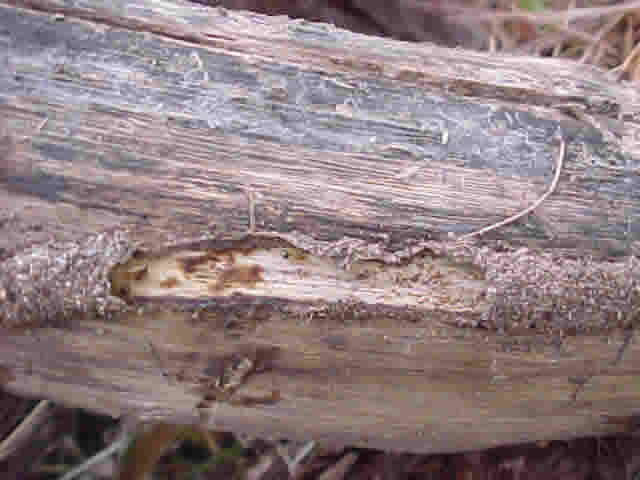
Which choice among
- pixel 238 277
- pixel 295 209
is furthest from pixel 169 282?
pixel 295 209

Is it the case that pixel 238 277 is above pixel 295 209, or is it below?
below

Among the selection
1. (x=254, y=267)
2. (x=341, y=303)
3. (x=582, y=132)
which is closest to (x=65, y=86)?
(x=254, y=267)

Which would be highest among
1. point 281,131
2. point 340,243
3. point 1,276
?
point 281,131

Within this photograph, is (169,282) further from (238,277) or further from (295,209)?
(295,209)

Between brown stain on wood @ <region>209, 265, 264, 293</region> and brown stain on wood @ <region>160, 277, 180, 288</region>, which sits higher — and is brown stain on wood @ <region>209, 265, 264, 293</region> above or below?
above

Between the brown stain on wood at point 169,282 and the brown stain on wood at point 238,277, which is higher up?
the brown stain on wood at point 238,277

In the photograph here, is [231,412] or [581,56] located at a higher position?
[581,56]

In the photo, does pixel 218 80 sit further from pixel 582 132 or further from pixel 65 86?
pixel 582 132

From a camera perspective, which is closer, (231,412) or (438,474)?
(231,412)
